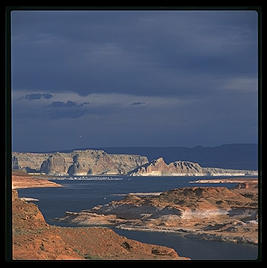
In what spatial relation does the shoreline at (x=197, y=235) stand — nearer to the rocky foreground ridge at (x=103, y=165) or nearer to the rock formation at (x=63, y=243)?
the rock formation at (x=63, y=243)

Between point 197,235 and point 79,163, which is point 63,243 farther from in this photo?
point 79,163

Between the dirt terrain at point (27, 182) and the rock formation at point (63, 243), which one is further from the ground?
the rock formation at point (63, 243)

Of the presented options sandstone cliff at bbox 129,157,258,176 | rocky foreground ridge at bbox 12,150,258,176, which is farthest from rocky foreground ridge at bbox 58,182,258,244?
sandstone cliff at bbox 129,157,258,176

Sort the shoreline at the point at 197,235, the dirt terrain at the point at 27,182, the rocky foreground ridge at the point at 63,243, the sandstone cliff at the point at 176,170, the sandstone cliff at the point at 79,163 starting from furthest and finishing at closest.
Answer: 1. the sandstone cliff at the point at 176,170
2. the sandstone cliff at the point at 79,163
3. the dirt terrain at the point at 27,182
4. the shoreline at the point at 197,235
5. the rocky foreground ridge at the point at 63,243

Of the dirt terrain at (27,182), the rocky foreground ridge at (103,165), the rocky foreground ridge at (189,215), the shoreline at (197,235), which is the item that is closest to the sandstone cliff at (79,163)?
the rocky foreground ridge at (103,165)

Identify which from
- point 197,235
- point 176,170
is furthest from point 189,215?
point 176,170
